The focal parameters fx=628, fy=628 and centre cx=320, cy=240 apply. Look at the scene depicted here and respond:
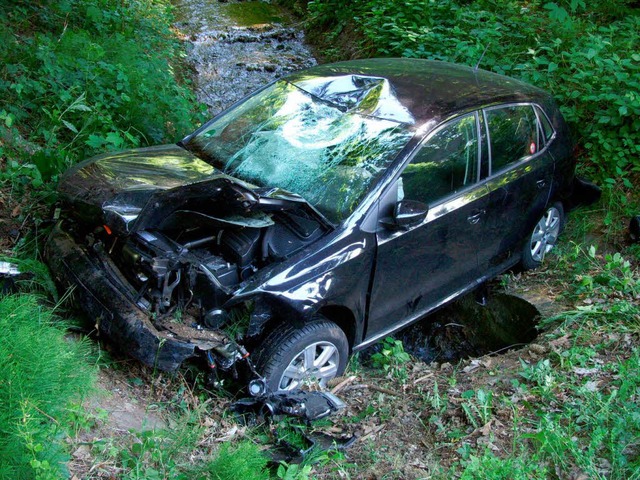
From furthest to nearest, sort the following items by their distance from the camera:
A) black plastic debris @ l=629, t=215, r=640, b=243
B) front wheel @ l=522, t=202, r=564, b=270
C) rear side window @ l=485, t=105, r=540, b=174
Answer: black plastic debris @ l=629, t=215, r=640, b=243, front wheel @ l=522, t=202, r=564, b=270, rear side window @ l=485, t=105, r=540, b=174

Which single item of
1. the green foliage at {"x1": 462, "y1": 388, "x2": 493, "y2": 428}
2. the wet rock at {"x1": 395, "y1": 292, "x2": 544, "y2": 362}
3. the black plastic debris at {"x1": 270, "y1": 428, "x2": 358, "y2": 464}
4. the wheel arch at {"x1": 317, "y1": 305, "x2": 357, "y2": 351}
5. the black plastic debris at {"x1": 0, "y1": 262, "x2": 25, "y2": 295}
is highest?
the black plastic debris at {"x1": 0, "y1": 262, "x2": 25, "y2": 295}

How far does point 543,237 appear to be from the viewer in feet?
18.3

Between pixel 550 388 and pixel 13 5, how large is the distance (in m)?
6.82

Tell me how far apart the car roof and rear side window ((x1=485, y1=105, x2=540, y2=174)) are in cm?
9

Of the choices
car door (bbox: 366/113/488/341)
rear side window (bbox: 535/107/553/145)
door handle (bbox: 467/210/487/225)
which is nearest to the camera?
car door (bbox: 366/113/488/341)

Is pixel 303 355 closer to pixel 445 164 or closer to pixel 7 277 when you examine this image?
pixel 445 164

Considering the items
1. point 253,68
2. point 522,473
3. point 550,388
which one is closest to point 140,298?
point 522,473

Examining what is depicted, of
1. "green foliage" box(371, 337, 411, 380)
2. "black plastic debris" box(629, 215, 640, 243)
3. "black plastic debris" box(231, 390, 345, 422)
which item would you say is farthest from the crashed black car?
"black plastic debris" box(629, 215, 640, 243)

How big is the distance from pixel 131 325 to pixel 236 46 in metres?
8.25

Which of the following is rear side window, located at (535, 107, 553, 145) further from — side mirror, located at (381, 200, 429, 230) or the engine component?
the engine component

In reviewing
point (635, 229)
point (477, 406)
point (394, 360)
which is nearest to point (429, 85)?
point (394, 360)

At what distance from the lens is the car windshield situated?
13.1 ft

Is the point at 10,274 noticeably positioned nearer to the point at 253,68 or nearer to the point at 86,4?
the point at 86,4

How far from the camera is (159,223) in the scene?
12.1 feet
